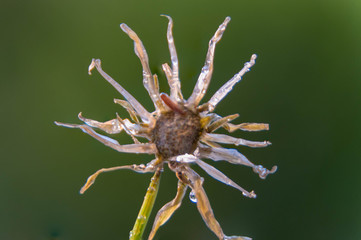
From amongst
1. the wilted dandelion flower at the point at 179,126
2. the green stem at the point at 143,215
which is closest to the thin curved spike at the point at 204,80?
the wilted dandelion flower at the point at 179,126

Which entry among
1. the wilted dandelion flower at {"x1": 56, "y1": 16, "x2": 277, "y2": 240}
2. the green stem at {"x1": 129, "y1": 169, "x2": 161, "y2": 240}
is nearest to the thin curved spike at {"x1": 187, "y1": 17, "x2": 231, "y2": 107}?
the wilted dandelion flower at {"x1": 56, "y1": 16, "x2": 277, "y2": 240}

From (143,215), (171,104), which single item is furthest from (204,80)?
(143,215)

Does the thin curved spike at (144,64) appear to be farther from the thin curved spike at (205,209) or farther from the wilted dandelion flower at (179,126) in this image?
the thin curved spike at (205,209)

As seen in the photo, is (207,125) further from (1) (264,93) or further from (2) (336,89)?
(2) (336,89)

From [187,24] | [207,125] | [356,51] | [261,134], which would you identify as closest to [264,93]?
[261,134]

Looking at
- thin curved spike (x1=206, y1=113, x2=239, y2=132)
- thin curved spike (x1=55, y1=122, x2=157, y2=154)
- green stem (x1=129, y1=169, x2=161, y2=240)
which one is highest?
thin curved spike (x1=55, y1=122, x2=157, y2=154)

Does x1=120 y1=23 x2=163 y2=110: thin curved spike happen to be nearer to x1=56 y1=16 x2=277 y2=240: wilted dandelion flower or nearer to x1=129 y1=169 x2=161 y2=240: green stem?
x1=56 y1=16 x2=277 y2=240: wilted dandelion flower

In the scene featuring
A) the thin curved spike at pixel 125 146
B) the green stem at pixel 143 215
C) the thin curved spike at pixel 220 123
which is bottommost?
the green stem at pixel 143 215

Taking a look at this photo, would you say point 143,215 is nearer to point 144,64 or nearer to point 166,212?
point 166,212

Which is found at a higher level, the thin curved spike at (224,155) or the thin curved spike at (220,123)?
the thin curved spike at (220,123)
